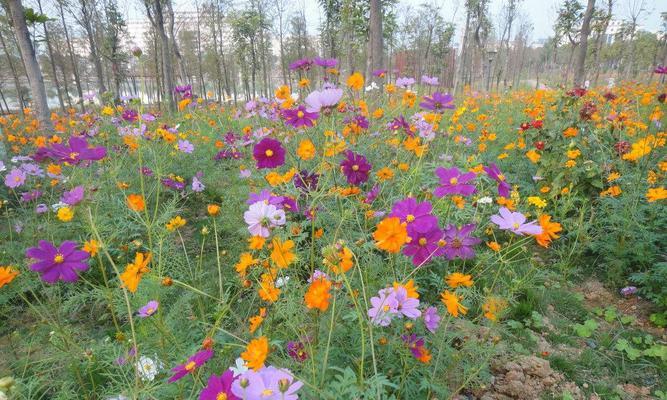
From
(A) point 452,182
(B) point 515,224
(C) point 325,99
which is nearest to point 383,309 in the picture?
(B) point 515,224

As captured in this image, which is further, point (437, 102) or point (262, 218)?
point (437, 102)

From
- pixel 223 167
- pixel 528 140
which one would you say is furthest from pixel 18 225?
pixel 528 140

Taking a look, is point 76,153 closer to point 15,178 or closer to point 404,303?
point 15,178

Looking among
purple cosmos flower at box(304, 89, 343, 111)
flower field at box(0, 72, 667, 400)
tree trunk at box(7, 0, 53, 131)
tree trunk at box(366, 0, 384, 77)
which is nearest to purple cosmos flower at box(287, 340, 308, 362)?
flower field at box(0, 72, 667, 400)

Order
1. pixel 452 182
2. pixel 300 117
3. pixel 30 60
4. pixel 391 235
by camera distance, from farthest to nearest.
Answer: pixel 30 60 → pixel 300 117 → pixel 452 182 → pixel 391 235

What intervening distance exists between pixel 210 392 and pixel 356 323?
2.55 feet

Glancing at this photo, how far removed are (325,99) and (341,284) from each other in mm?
951

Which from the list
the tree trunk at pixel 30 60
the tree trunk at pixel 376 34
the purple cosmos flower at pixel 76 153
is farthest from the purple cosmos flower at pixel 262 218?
the tree trunk at pixel 376 34

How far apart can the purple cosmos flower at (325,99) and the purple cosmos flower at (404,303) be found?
3.11ft

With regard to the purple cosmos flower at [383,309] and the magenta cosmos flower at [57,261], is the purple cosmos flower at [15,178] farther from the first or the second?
the purple cosmos flower at [383,309]


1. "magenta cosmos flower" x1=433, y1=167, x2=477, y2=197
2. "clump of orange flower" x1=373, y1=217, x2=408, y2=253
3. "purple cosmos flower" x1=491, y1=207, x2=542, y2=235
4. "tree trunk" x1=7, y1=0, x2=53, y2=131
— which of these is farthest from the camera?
"tree trunk" x1=7, y1=0, x2=53, y2=131

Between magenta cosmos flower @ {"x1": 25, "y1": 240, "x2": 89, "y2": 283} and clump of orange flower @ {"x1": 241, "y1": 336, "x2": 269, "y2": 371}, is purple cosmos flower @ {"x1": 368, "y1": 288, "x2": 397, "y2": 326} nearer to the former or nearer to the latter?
clump of orange flower @ {"x1": 241, "y1": 336, "x2": 269, "y2": 371}

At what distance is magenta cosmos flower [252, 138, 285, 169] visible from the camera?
163 cm

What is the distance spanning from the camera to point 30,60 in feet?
12.5
